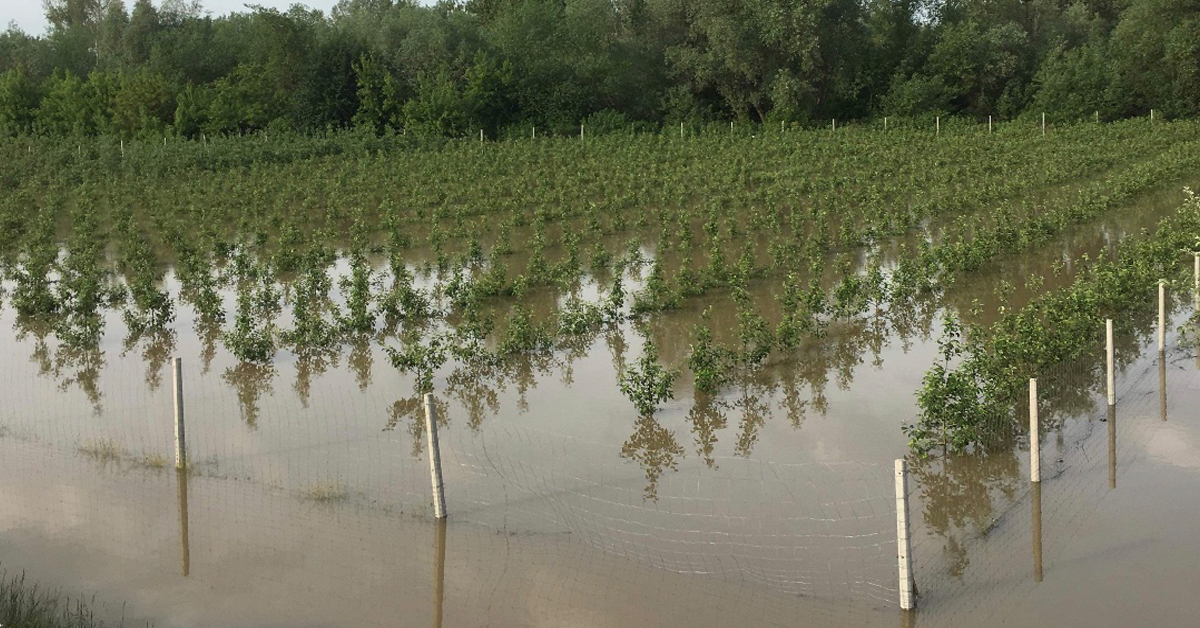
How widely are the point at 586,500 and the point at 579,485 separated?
37 centimetres

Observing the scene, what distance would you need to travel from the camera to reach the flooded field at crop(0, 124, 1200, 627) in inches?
349

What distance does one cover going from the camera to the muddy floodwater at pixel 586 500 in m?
8.80

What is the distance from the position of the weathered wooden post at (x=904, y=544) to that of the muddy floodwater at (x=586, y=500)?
5.8 inches

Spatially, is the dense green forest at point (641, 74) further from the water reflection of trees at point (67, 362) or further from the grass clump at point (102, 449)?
the grass clump at point (102, 449)

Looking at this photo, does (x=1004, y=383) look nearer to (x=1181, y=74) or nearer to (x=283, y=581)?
(x=283, y=581)

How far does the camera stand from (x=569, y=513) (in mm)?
10320

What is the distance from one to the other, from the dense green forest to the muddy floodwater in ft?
93.4

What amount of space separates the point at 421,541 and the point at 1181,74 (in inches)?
1568

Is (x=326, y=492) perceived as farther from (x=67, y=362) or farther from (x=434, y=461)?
(x=67, y=362)

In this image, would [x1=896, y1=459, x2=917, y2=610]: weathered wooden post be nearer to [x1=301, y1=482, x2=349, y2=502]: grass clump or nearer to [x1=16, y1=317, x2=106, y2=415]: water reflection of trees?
[x1=301, y1=482, x2=349, y2=502]: grass clump

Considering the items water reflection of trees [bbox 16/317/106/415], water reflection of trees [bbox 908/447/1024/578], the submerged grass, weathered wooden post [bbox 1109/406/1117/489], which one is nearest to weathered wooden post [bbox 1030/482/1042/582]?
water reflection of trees [bbox 908/447/1024/578]

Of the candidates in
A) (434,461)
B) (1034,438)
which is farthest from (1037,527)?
(434,461)

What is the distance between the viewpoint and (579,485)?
11.0 meters

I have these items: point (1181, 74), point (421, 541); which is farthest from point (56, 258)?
point (1181, 74)
